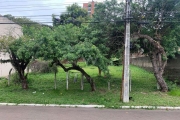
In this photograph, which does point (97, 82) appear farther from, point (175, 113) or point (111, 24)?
point (175, 113)

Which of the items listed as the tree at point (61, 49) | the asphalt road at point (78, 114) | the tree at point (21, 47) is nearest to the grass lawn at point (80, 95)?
the asphalt road at point (78, 114)

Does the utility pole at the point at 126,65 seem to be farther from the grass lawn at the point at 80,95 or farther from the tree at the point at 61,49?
the tree at the point at 61,49

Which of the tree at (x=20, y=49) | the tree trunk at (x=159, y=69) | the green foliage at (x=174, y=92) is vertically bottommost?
the green foliage at (x=174, y=92)

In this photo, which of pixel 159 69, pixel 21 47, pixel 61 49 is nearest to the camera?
pixel 61 49

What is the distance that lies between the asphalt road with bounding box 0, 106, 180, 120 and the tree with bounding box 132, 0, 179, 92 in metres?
3.52

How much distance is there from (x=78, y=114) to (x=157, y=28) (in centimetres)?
632

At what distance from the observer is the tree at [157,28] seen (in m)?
10.2

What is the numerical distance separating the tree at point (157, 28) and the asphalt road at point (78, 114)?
11.5 feet

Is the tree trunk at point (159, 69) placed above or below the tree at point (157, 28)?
below

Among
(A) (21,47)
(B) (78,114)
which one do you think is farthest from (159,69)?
(A) (21,47)

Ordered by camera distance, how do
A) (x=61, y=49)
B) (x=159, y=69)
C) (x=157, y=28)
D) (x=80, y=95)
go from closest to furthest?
(x=61, y=49) → (x=80, y=95) → (x=157, y=28) → (x=159, y=69)

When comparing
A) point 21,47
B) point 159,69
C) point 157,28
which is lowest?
point 159,69

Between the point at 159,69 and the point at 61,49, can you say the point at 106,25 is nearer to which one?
the point at 61,49

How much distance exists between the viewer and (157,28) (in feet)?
34.1
